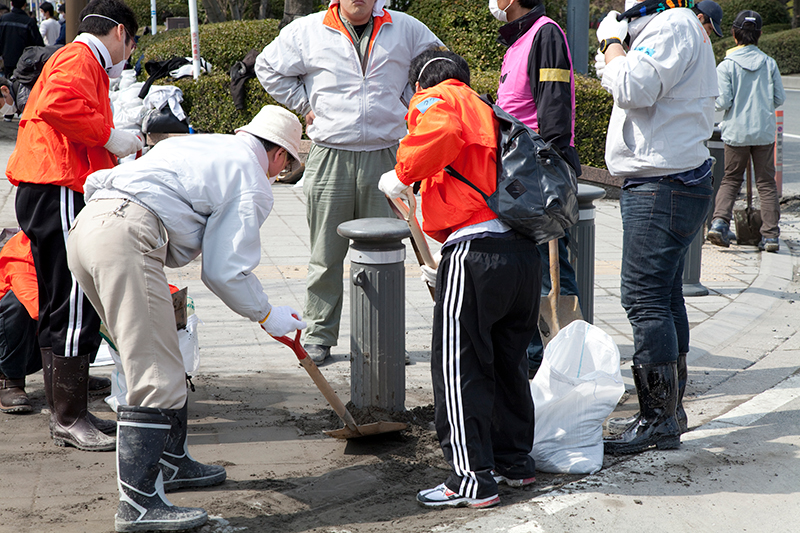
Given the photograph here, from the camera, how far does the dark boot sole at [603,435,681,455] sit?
11.6 feet

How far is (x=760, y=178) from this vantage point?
7434mm

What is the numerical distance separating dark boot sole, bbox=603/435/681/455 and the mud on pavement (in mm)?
336

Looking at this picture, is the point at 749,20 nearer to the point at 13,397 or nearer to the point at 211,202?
the point at 211,202

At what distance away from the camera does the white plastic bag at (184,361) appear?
3895 millimetres

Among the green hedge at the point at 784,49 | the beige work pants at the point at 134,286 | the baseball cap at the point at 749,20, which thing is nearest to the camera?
the beige work pants at the point at 134,286

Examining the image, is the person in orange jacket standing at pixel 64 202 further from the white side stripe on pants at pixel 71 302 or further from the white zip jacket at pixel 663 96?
the white zip jacket at pixel 663 96

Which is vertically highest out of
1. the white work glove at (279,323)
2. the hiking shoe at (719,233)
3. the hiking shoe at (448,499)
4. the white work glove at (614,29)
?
the white work glove at (614,29)

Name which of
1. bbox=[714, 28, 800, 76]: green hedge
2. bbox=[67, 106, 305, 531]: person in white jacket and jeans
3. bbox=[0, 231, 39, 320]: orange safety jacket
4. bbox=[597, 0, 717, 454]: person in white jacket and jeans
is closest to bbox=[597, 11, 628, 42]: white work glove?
bbox=[597, 0, 717, 454]: person in white jacket and jeans

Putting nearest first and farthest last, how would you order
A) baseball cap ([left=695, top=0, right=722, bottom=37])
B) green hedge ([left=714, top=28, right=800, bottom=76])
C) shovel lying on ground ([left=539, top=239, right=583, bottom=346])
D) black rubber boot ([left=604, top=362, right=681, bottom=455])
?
1. black rubber boot ([left=604, top=362, right=681, bottom=455])
2. shovel lying on ground ([left=539, top=239, right=583, bottom=346])
3. baseball cap ([left=695, top=0, right=722, bottom=37])
4. green hedge ([left=714, top=28, right=800, bottom=76])

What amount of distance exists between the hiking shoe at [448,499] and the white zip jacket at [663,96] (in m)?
1.54

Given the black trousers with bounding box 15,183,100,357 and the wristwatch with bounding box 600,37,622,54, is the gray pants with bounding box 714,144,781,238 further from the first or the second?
the black trousers with bounding box 15,183,100,357

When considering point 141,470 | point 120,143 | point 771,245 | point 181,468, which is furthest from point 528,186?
point 771,245

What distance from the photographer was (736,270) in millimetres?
6832

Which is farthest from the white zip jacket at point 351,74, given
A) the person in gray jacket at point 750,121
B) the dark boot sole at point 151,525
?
the person in gray jacket at point 750,121
